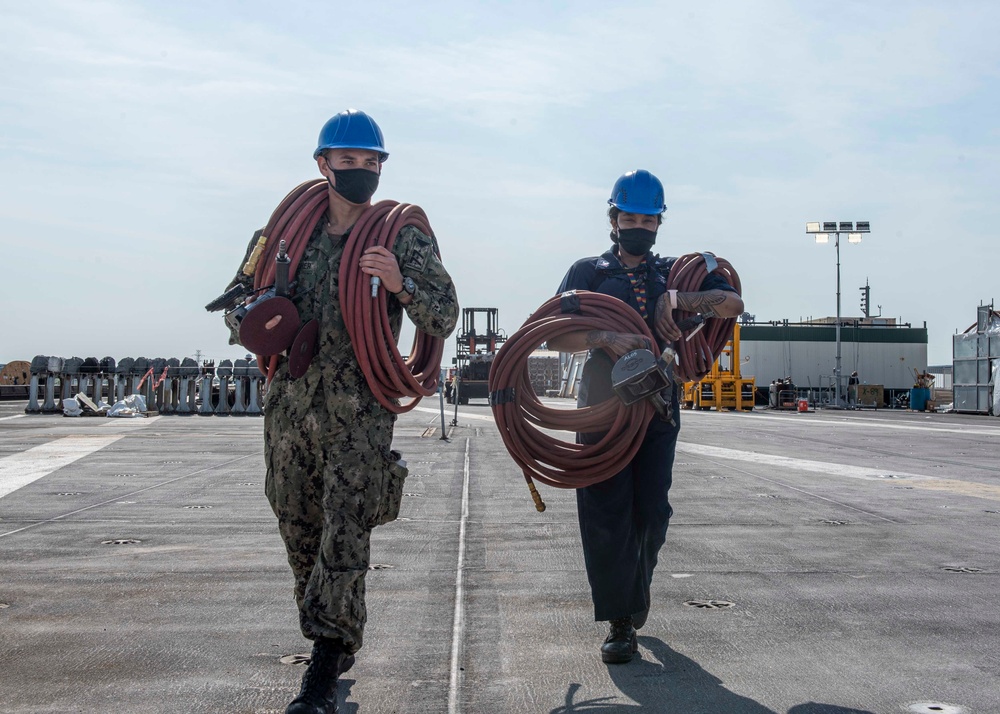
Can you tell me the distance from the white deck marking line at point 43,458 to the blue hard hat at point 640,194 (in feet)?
23.1

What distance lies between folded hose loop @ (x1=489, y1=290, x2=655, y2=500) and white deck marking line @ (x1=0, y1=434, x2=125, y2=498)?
6.39 m

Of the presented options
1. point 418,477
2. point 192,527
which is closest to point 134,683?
point 192,527

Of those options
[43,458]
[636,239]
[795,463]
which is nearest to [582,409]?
[636,239]

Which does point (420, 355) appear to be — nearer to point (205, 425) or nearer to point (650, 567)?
point (650, 567)

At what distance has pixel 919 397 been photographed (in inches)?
1757

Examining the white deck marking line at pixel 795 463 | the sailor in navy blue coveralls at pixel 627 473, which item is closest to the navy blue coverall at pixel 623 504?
the sailor in navy blue coveralls at pixel 627 473

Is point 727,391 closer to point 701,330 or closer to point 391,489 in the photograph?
point 701,330

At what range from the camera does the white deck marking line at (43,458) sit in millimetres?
10052

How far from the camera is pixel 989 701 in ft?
10.7

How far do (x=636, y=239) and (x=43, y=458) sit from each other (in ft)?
34.6

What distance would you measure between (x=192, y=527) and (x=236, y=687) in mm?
3820

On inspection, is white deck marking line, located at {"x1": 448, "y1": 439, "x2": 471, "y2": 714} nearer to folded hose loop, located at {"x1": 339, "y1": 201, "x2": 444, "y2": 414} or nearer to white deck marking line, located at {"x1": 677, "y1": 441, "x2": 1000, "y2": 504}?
folded hose loop, located at {"x1": 339, "y1": 201, "x2": 444, "y2": 414}

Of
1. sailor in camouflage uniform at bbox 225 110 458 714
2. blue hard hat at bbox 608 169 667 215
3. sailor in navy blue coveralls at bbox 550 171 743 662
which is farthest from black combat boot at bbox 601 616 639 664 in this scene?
blue hard hat at bbox 608 169 667 215

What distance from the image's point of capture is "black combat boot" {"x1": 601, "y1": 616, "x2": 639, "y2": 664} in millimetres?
3803
